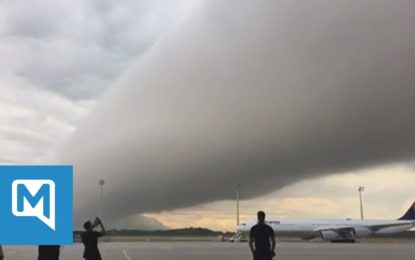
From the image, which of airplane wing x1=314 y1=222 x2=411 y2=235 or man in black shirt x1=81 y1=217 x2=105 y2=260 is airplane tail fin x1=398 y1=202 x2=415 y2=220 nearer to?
airplane wing x1=314 y1=222 x2=411 y2=235

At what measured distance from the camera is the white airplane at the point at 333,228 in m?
81.4

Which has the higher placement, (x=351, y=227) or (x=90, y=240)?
(x=351, y=227)

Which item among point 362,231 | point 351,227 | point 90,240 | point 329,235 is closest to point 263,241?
point 90,240

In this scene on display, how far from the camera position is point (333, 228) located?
8338cm

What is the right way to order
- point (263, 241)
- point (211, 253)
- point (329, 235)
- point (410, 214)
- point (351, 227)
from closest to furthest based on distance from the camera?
1. point (263, 241)
2. point (211, 253)
3. point (329, 235)
4. point (351, 227)
5. point (410, 214)

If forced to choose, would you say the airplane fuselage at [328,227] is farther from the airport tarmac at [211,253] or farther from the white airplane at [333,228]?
the airport tarmac at [211,253]

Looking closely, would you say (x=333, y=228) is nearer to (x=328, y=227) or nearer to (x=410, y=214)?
(x=328, y=227)

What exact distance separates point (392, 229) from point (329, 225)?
44.9 feet

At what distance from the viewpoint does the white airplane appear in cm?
8144

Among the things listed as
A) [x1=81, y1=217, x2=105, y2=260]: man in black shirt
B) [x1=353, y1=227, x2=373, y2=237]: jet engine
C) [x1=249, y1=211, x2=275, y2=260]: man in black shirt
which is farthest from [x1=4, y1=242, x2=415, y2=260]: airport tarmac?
[x1=353, y1=227, x2=373, y2=237]: jet engine

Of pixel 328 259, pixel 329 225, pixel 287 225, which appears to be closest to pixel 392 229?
pixel 329 225

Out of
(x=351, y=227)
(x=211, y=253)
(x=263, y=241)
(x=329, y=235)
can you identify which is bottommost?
(x=211, y=253)

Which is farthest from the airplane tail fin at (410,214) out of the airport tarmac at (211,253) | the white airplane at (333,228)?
the airport tarmac at (211,253)

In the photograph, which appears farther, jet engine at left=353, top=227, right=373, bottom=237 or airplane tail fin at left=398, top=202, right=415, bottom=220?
airplane tail fin at left=398, top=202, right=415, bottom=220
